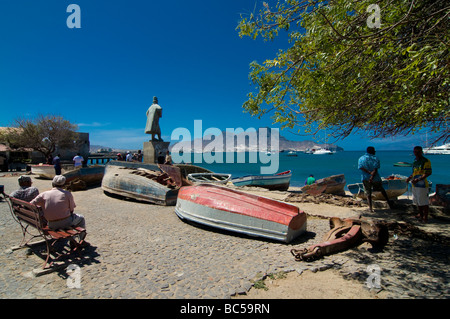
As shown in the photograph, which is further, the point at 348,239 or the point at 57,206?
the point at 348,239

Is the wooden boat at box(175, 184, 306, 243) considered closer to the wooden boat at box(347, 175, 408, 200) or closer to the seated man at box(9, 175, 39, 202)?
the seated man at box(9, 175, 39, 202)

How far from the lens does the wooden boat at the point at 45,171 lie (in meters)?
19.2

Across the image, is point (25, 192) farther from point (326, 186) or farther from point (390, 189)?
point (326, 186)

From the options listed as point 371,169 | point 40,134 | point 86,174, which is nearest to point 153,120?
point 86,174

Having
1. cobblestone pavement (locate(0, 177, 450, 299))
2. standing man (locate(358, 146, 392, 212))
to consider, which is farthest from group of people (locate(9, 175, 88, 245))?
standing man (locate(358, 146, 392, 212))

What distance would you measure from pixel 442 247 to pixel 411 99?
343 cm

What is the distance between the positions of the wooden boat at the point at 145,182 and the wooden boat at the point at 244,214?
9.30 ft

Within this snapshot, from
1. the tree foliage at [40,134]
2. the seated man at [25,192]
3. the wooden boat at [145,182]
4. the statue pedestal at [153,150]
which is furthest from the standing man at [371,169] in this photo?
the tree foliage at [40,134]

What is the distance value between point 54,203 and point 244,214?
4.03 m

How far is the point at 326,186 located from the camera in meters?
13.9

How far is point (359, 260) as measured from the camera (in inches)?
178
